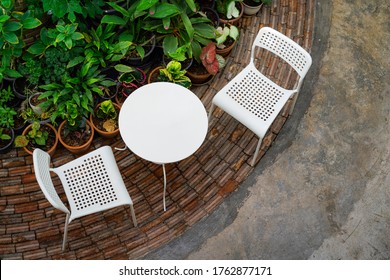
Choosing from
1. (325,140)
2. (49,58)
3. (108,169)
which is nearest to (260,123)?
(325,140)

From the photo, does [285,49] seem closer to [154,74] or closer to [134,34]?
[154,74]

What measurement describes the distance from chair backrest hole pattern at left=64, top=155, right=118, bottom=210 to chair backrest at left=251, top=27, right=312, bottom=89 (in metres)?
1.78

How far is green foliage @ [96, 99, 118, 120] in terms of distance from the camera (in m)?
4.50

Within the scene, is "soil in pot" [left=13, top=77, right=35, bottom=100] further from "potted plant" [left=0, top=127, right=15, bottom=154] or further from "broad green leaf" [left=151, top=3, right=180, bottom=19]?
"broad green leaf" [left=151, top=3, right=180, bottom=19]

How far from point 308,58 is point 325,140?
986mm

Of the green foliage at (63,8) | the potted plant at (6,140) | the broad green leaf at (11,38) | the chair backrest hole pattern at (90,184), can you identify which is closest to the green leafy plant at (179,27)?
the green foliage at (63,8)

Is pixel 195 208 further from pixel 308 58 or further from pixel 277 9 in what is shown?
pixel 277 9

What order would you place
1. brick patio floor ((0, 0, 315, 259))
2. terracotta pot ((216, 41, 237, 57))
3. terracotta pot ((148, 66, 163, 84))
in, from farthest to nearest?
terracotta pot ((216, 41, 237, 57)), terracotta pot ((148, 66, 163, 84)), brick patio floor ((0, 0, 315, 259))

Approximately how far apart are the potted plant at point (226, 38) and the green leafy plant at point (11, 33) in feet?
5.58

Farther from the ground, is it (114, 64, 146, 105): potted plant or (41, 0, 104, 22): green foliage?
(41, 0, 104, 22): green foliage

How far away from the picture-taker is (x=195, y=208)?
14.9 ft

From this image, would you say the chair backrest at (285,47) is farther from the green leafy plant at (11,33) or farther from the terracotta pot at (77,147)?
the green leafy plant at (11,33)

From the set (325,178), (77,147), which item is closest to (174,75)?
(77,147)

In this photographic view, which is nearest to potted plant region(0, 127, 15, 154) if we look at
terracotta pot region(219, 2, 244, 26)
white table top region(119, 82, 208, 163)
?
white table top region(119, 82, 208, 163)
